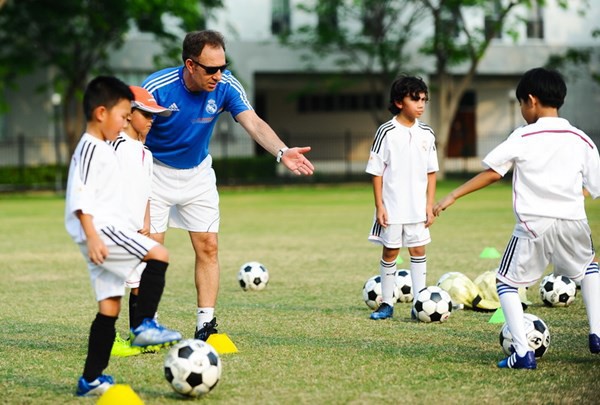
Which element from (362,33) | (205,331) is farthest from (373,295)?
(362,33)

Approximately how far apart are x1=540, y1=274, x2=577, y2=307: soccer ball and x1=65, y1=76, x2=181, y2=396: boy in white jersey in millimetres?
4577

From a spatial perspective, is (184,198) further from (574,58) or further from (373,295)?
(574,58)

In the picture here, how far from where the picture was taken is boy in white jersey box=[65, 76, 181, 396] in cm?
595

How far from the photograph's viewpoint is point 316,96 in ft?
168

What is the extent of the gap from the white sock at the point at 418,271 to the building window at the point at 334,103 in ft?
137

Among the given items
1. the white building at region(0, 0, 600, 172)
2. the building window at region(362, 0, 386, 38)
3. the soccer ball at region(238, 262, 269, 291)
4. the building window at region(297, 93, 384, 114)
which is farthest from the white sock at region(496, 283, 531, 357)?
the building window at region(297, 93, 384, 114)

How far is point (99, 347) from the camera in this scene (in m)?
6.03

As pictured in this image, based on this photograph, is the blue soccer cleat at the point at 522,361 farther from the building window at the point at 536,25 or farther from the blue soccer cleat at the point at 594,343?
the building window at the point at 536,25

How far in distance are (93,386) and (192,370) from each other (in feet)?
1.99

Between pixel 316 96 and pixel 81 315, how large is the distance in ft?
138

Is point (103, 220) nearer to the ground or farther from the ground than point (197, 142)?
nearer to the ground

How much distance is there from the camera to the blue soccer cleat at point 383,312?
9023 mm

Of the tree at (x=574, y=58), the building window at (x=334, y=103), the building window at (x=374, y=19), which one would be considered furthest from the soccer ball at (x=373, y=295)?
A: the building window at (x=334, y=103)

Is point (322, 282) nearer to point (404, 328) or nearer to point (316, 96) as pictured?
point (404, 328)
